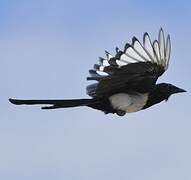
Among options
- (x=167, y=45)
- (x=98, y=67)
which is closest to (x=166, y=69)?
(x=167, y=45)

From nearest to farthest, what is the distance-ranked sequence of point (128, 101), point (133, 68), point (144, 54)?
point (133, 68) → point (128, 101) → point (144, 54)

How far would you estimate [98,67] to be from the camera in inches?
220

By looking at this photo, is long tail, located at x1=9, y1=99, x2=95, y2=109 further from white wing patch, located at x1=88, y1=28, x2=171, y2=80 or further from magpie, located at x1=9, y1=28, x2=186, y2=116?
white wing patch, located at x1=88, y1=28, x2=171, y2=80

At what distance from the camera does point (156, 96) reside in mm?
5805

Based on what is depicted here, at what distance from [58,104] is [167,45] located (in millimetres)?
1003

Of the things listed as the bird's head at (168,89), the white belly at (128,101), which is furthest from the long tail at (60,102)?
the bird's head at (168,89)

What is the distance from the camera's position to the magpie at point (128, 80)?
529cm

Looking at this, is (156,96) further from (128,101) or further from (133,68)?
(133,68)

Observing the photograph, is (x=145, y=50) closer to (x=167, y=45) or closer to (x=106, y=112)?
(x=167, y=45)

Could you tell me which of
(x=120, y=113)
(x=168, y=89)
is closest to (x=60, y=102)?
(x=120, y=113)

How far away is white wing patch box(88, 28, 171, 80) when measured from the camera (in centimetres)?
555

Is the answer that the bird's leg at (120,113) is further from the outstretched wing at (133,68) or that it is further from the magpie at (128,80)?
the outstretched wing at (133,68)

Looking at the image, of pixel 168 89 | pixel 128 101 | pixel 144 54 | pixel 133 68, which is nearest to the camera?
pixel 133 68

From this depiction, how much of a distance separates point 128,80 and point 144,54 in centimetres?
43
